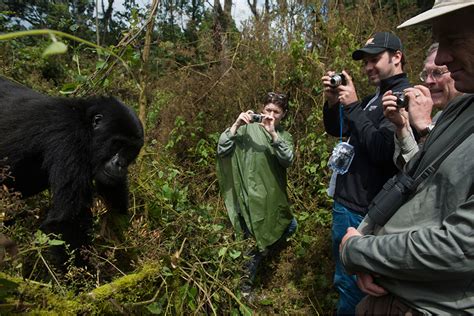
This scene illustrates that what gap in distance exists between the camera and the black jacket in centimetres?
219

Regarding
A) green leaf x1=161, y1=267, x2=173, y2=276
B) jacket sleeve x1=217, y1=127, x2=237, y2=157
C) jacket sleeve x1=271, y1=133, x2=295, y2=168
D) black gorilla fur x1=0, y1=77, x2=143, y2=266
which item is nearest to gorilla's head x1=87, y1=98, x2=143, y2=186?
black gorilla fur x1=0, y1=77, x2=143, y2=266

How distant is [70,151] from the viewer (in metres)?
2.17

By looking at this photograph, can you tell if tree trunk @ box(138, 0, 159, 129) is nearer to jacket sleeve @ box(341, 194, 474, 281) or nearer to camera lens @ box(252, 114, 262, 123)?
camera lens @ box(252, 114, 262, 123)

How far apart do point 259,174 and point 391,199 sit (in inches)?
80.1

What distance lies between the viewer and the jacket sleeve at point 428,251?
1.01m

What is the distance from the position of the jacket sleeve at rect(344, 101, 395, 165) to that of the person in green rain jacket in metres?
0.95

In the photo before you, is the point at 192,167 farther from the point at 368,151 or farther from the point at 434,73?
the point at 434,73

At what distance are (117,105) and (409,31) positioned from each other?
4877 millimetres

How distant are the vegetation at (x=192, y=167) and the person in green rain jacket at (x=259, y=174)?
235 mm

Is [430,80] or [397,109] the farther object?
[430,80]

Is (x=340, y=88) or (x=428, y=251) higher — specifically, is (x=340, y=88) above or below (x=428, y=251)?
above

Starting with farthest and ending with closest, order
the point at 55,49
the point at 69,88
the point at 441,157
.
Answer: the point at 69,88 → the point at 441,157 → the point at 55,49

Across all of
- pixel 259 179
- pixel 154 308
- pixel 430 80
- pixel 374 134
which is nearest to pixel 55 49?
pixel 154 308

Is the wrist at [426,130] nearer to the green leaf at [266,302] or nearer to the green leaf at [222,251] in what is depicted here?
the green leaf at [222,251]
